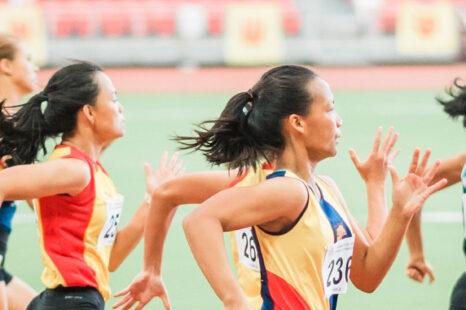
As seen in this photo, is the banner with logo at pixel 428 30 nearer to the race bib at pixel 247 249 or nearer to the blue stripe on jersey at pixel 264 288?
the race bib at pixel 247 249

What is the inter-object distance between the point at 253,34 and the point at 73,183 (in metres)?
15.7

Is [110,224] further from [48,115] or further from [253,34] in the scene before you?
[253,34]

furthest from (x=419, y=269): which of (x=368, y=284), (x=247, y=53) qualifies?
(x=247, y=53)

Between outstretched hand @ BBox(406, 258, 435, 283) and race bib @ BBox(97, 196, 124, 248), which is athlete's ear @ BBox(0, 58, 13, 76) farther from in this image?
outstretched hand @ BBox(406, 258, 435, 283)

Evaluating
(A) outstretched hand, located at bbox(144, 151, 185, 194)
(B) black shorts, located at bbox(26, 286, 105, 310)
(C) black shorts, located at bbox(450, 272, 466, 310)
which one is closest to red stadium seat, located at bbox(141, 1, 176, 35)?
(A) outstretched hand, located at bbox(144, 151, 185, 194)

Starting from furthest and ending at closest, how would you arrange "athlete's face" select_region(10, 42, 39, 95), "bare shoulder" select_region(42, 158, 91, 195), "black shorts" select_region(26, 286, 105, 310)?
"athlete's face" select_region(10, 42, 39, 95), "black shorts" select_region(26, 286, 105, 310), "bare shoulder" select_region(42, 158, 91, 195)

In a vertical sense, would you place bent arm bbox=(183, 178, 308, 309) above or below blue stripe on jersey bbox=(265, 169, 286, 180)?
below

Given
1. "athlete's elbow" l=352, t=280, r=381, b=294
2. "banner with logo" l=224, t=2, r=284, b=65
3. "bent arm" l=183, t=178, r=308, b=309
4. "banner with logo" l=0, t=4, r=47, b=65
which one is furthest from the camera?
"banner with logo" l=224, t=2, r=284, b=65

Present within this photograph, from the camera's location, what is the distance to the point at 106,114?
12.9ft

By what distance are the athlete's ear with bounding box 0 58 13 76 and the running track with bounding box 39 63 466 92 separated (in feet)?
35.9

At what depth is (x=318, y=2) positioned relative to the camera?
852 inches

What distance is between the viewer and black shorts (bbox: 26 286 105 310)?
11.8 feet

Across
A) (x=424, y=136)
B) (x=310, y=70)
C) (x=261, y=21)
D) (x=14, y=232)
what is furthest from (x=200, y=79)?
(x=310, y=70)

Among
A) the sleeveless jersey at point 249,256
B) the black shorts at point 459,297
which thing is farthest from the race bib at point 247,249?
the black shorts at point 459,297
